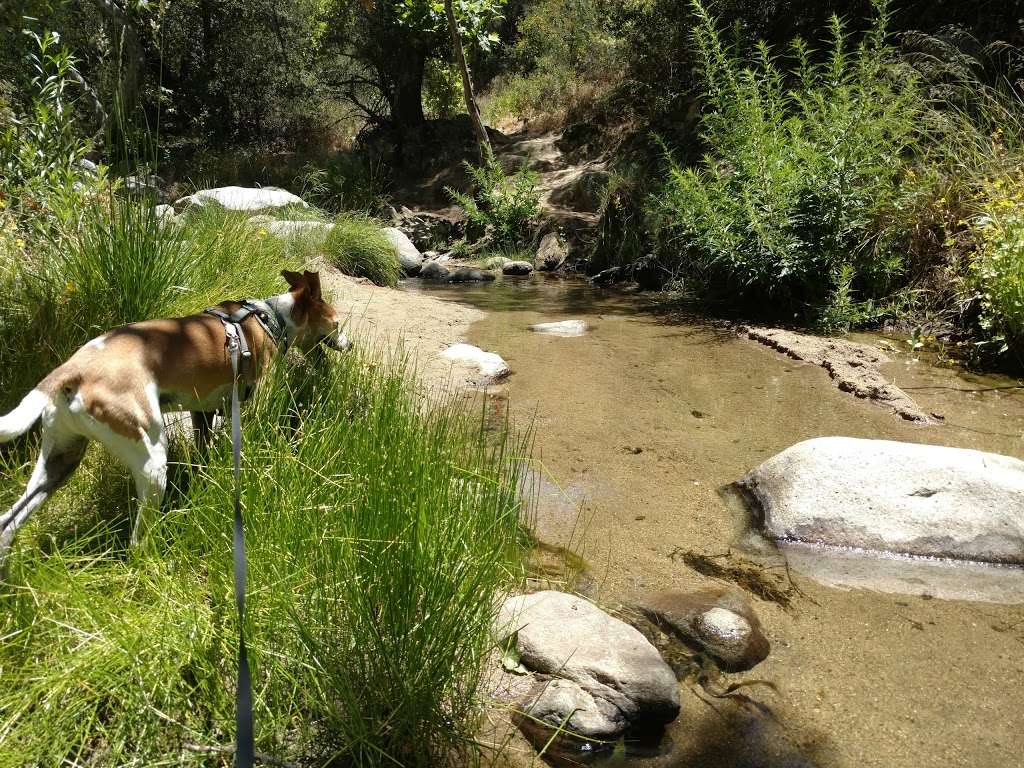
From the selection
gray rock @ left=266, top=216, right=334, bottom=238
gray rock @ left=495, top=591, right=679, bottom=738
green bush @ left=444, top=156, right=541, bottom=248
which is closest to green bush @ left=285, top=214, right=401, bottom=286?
gray rock @ left=266, top=216, right=334, bottom=238

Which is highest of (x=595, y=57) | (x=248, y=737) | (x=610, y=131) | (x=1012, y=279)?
(x=595, y=57)

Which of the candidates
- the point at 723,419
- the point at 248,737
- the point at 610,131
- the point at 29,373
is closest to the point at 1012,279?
the point at 723,419

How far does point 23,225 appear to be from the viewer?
14.0ft

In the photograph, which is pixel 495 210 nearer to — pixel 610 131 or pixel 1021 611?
pixel 610 131

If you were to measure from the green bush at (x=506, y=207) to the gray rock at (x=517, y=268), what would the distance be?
1336 mm

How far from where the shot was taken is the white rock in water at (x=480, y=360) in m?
6.39

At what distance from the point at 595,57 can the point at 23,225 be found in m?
18.6

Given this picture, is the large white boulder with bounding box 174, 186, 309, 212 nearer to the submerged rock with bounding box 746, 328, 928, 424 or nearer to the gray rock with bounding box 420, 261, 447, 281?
the gray rock with bounding box 420, 261, 447, 281

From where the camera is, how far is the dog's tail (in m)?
2.37

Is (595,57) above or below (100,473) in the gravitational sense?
above

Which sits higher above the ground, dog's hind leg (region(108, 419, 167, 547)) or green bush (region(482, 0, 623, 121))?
green bush (region(482, 0, 623, 121))

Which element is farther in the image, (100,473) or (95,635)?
(100,473)

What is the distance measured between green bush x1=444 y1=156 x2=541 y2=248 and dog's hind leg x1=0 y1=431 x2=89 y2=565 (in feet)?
43.4

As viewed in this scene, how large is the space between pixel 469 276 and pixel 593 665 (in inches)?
448
